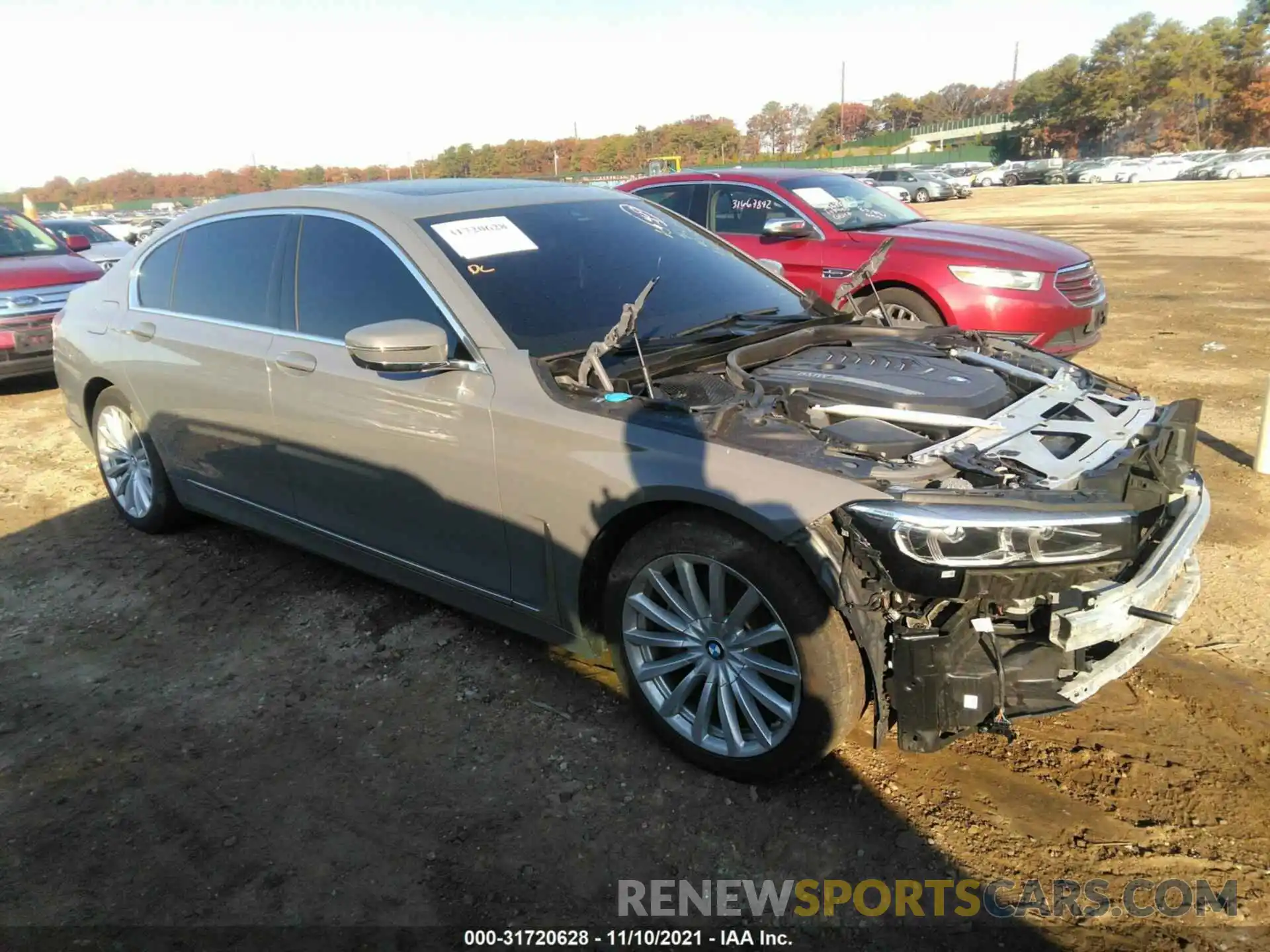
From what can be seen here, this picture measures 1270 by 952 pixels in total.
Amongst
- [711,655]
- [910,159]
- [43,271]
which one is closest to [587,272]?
[711,655]

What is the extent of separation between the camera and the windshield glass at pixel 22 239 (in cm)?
962

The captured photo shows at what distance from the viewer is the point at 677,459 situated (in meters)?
2.66

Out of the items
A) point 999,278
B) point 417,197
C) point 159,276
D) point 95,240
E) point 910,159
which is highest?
point 417,197

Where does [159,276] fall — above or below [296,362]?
above

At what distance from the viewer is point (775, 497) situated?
2480mm

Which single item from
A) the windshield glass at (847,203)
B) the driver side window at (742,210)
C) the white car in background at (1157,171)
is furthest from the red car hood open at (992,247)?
the white car in background at (1157,171)

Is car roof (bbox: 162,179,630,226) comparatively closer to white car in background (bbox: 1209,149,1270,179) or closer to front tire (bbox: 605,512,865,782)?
front tire (bbox: 605,512,865,782)

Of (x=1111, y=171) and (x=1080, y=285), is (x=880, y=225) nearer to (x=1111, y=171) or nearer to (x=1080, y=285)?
(x=1080, y=285)

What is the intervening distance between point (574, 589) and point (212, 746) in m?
1.41

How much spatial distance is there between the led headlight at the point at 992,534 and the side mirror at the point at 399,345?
5.09ft

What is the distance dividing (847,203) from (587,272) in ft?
17.7

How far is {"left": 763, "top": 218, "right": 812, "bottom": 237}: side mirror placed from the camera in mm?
7715

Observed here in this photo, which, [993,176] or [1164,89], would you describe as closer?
[993,176]

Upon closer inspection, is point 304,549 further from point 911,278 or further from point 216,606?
point 911,278
